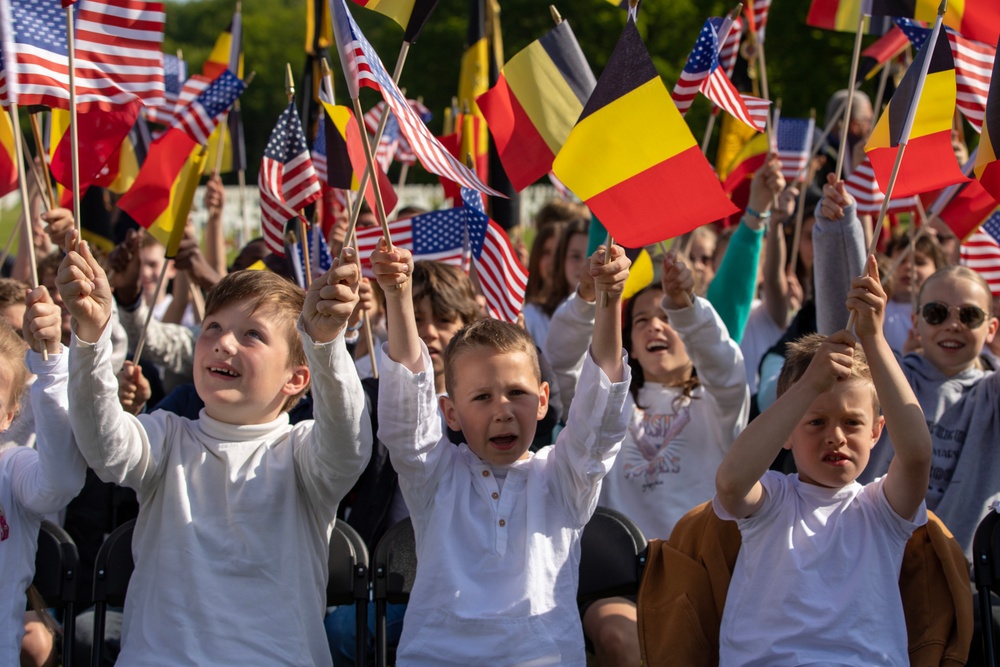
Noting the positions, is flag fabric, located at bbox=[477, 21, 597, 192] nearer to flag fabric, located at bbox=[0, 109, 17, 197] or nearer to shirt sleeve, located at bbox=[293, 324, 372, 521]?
shirt sleeve, located at bbox=[293, 324, 372, 521]

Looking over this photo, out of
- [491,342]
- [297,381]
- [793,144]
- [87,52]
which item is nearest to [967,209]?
[793,144]

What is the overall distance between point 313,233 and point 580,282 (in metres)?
1.55

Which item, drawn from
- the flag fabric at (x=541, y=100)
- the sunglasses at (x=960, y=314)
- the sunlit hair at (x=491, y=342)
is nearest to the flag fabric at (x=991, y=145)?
the sunglasses at (x=960, y=314)

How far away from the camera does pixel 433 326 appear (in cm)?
458

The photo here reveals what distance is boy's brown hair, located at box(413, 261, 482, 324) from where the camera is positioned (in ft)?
15.1

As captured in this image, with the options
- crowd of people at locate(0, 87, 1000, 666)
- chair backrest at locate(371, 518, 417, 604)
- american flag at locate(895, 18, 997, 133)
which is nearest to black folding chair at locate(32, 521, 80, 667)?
crowd of people at locate(0, 87, 1000, 666)

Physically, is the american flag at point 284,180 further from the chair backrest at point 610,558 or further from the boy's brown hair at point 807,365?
the boy's brown hair at point 807,365

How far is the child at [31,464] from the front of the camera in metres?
3.29

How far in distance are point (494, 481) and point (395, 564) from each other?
17.6 inches

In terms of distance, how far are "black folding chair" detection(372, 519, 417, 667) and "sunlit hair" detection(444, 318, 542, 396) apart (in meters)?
0.48

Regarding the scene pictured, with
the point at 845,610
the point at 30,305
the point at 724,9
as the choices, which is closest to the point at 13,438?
the point at 30,305

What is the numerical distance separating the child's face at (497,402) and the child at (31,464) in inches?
43.8

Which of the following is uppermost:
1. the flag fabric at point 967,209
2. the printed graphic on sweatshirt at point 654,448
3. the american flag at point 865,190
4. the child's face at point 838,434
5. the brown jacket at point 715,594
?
the american flag at point 865,190

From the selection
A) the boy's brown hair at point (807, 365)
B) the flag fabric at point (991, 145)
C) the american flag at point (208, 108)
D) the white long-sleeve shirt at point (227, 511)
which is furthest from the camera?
the american flag at point (208, 108)
